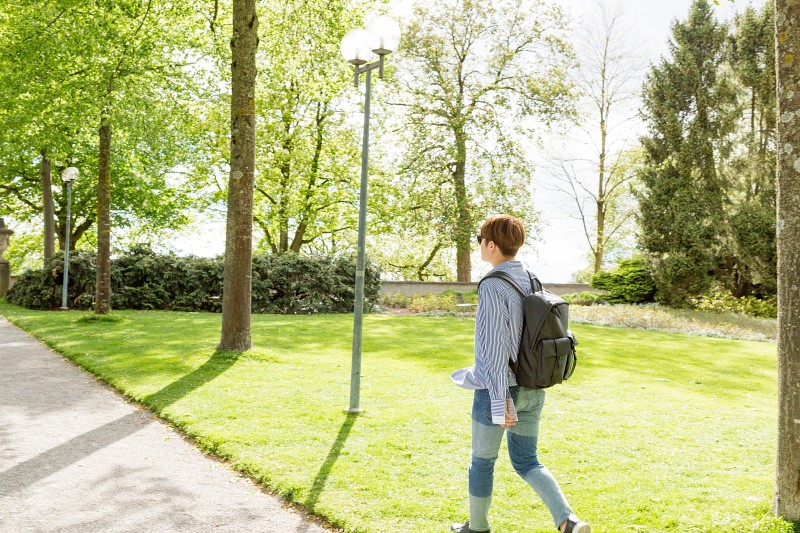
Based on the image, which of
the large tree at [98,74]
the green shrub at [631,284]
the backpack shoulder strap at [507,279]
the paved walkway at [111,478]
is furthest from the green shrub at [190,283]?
the backpack shoulder strap at [507,279]

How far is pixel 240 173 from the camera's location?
11.0 m

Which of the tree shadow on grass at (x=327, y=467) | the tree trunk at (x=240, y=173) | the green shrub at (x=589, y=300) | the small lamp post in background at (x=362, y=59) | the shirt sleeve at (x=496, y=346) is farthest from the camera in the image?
the green shrub at (x=589, y=300)

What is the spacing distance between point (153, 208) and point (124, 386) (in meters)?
23.9

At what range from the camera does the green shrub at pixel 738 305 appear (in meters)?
23.2

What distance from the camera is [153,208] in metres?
31.2

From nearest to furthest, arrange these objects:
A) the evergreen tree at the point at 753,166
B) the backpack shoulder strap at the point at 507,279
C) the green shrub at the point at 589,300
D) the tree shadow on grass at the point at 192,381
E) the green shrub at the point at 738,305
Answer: the backpack shoulder strap at the point at 507,279, the tree shadow on grass at the point at 192,381, the green shrub at the point at 738,305, the evergreen tree at the point at 753,166, the green shrub at the point at 589,300

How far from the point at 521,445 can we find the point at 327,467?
2.35 metres

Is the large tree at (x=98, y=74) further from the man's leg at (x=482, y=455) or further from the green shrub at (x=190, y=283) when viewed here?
the man's leg at (x=482, y=455)

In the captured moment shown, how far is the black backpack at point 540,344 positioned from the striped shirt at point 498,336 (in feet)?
0.12

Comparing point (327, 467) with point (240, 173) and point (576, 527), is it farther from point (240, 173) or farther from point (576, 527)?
point (240, 173)

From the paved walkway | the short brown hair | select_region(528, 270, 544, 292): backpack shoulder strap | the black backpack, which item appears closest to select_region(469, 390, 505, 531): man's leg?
the black backpack

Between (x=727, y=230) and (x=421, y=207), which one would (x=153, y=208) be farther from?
(x=727, y=230)


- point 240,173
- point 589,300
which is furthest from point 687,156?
point 240,173

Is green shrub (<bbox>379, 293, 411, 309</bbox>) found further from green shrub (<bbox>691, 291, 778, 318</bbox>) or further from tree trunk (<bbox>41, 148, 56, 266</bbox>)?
tree trunk (<bbox>41, 148, 56, 266</bbox>)
